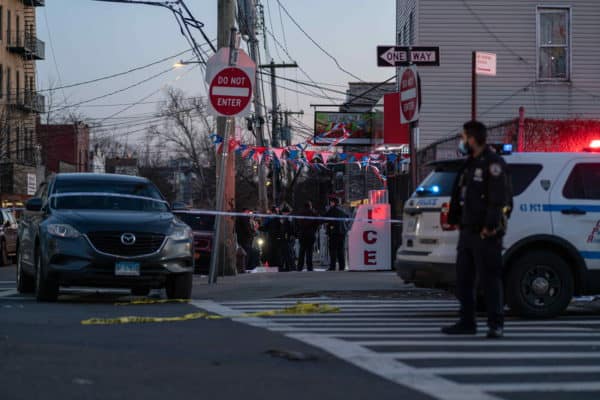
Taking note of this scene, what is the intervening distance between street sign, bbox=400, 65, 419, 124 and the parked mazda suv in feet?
11.2

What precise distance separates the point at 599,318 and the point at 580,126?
30.2 feet

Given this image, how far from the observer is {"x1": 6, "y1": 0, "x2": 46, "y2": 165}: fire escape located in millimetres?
56156

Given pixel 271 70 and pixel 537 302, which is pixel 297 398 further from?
pixel 271 70

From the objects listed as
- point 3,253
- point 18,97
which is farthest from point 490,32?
point 18,97

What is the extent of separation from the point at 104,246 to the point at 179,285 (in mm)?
1162

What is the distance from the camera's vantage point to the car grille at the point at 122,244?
1283 centimetres

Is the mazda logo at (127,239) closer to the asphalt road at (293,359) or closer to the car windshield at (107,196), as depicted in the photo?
the car windshield at (107,196)

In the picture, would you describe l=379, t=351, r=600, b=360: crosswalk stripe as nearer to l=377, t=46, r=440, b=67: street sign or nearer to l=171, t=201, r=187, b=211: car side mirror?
l=171, t=201, r=187, b=211: car side mirror

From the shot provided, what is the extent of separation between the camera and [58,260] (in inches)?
503

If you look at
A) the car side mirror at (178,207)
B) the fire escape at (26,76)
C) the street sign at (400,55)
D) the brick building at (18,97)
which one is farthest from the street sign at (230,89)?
the fire escape at (26,76)

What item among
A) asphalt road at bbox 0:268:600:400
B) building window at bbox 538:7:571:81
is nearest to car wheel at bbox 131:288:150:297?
asphalt road at bbox 0:268:600:400

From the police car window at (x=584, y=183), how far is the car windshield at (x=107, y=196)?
5.68 meters

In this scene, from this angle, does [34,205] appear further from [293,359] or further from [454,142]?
[454,142]

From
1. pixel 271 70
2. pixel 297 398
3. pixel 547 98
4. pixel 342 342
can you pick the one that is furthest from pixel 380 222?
pixel 271 70
